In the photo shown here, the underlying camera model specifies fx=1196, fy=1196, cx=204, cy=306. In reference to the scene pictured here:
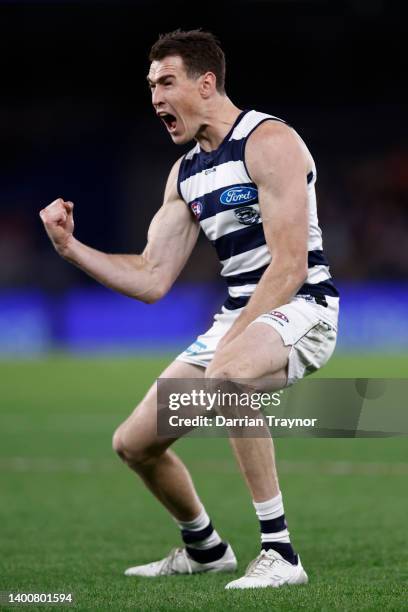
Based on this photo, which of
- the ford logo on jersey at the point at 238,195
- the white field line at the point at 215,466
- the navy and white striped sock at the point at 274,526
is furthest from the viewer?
the white field line at the point at 215,466

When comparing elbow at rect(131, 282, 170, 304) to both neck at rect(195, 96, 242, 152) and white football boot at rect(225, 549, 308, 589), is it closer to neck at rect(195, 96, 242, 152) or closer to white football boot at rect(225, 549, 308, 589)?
neck at rect(195, 96, 242, 152)

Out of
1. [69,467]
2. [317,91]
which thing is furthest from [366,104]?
[69,467]

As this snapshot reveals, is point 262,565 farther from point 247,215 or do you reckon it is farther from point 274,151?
point 274,151

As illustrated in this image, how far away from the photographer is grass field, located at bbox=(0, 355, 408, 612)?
482 centimetres

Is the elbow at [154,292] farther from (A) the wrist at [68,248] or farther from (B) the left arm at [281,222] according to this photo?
(B) the left arm at [281,222]

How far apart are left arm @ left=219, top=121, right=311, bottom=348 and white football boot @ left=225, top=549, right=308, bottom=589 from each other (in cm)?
93

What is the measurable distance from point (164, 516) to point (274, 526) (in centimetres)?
271

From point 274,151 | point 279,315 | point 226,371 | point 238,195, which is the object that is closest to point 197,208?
point 238,195

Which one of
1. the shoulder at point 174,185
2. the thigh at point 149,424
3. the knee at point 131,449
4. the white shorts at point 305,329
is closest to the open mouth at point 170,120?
the shoulder at point 174,185

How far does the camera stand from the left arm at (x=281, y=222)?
4.98m

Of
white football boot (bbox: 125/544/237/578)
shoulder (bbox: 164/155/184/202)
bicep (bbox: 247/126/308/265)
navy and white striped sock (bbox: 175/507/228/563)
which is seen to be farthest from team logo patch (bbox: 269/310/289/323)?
white football boot (bbox: 125/544/237/578)

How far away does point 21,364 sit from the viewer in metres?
20.2

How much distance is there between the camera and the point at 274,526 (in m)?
5.11

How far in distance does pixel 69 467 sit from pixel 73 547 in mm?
3458
